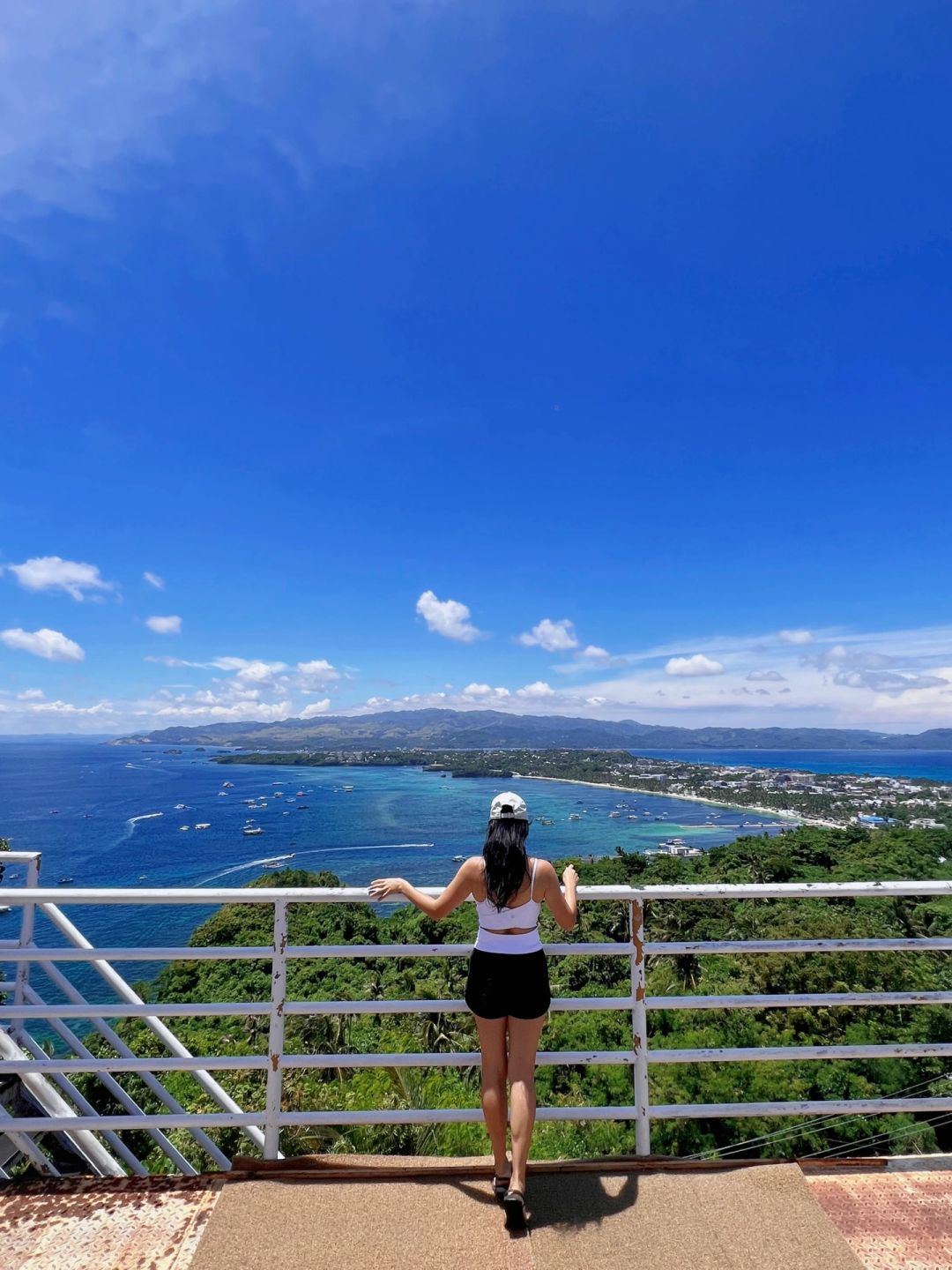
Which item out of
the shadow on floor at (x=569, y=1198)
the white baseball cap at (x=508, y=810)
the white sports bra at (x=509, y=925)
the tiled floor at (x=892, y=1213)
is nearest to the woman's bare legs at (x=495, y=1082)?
the shadow on floor at (x=569, y=1198)

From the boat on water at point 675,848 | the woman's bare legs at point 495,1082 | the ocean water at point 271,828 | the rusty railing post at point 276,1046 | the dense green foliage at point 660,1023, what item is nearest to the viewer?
the woman's bare legs at point 495,1082

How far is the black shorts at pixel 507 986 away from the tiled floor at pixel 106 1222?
1.13 meters

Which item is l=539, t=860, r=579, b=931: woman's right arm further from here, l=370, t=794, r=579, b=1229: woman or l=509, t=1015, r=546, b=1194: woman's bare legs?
l=509, t=1015, r=546, b=1194: woman's bare legs

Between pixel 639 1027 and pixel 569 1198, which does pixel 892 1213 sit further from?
pixel 569 1198

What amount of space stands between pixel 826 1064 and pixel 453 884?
821 inches

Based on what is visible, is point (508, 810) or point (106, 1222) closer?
point (106, 1222)

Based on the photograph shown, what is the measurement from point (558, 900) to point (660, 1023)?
23160mm

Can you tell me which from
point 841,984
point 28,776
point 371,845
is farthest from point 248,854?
point 28,776

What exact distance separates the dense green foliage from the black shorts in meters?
0.96

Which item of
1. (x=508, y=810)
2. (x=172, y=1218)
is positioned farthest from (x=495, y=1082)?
(x=172, y=1218)

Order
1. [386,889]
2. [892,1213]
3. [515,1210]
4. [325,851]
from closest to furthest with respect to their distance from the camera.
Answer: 1. [515,1210]
2. [892,1213]
3. [386,889]
4. [325,851]

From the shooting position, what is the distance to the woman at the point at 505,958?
2.28 m

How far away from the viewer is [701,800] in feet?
395

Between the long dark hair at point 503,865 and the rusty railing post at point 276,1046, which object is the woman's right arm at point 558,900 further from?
the rusty railing post at point 276,1046
